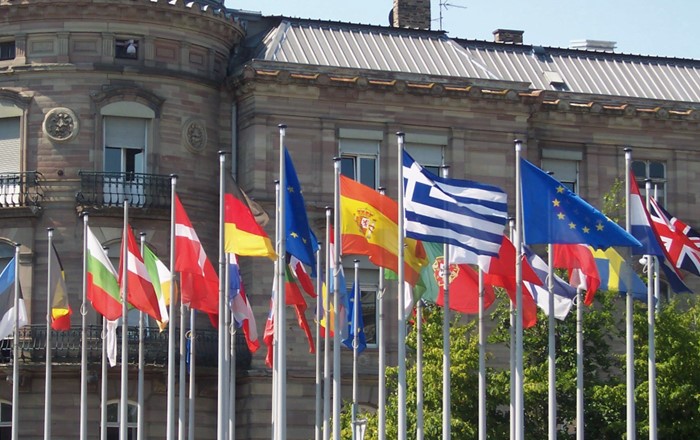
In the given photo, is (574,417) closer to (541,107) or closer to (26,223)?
(541,107)

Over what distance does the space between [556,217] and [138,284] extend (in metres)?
13.3

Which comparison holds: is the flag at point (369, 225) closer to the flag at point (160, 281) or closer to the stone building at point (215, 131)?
the flag at point (160, 281)

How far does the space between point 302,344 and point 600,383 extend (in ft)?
33.9

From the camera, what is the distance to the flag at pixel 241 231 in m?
49.0

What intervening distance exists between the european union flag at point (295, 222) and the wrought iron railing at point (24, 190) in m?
19.2

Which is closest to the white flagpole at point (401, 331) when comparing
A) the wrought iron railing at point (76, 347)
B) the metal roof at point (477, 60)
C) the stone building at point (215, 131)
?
the wrought iron railing at point (76, 347)

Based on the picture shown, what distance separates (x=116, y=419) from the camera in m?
66.1

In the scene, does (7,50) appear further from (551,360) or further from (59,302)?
(551,360)

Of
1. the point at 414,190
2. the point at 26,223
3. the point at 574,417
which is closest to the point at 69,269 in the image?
the point at 26,223

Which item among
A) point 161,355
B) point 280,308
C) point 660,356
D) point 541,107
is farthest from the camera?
point 541,107

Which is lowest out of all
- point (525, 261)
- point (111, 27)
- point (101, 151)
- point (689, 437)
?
point (689, 437)

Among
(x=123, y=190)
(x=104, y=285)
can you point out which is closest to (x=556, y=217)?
(x=104, y=285)

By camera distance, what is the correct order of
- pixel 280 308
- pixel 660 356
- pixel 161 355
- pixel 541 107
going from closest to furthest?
pixel 280 308 < pixel 660 356 < pixel 161 355 < pixel 541 107

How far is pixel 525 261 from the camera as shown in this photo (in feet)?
160
